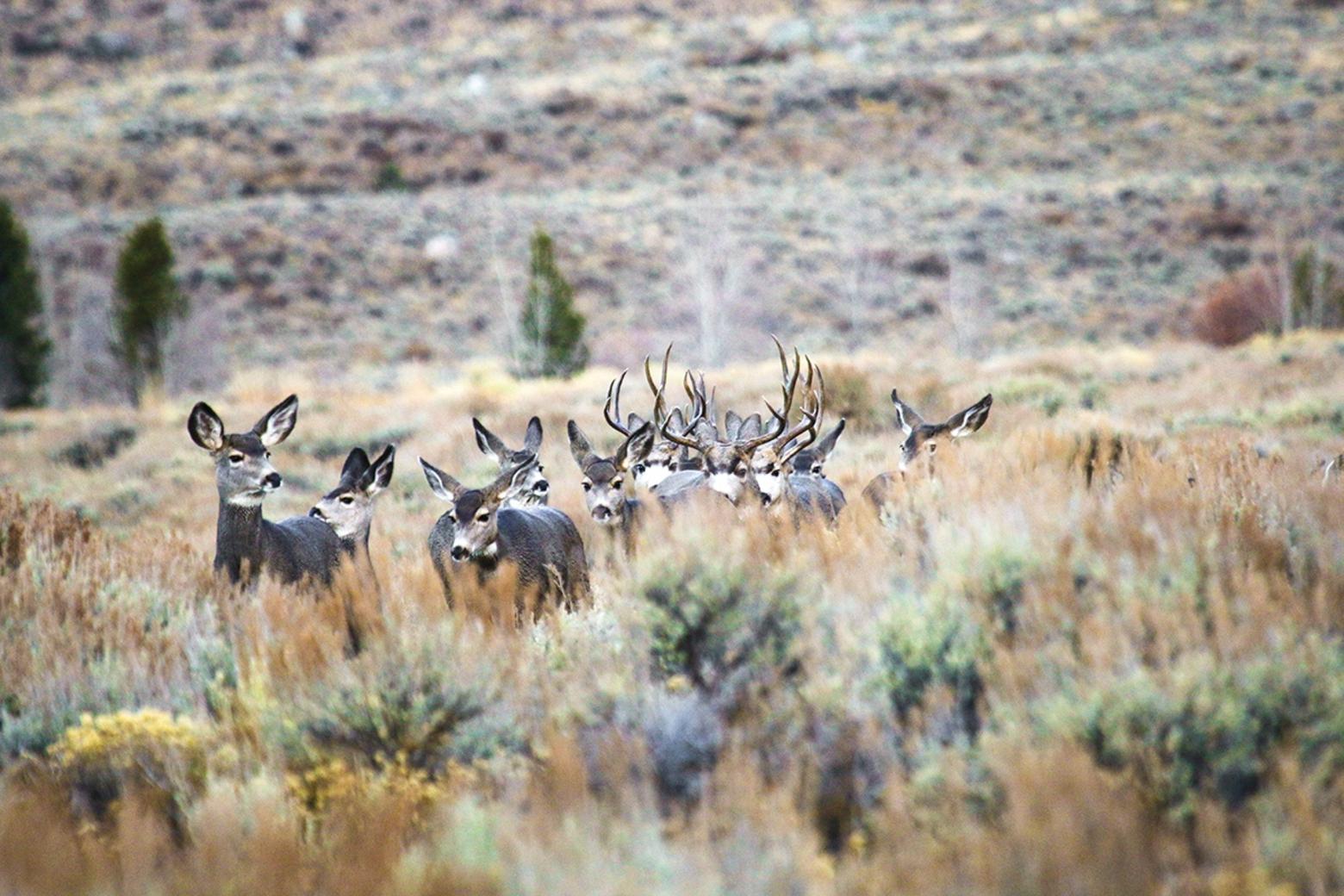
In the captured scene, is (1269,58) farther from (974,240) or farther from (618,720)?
(618,720)

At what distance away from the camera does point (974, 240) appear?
51094 mm

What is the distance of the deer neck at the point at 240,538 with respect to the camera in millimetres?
7281

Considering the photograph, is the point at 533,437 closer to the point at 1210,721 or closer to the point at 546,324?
the point at 1210,721

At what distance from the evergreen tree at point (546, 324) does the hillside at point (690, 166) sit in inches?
215

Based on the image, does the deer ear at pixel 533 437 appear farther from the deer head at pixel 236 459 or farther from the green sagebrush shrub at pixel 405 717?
the green sagebrush shrub at pixel 405 717

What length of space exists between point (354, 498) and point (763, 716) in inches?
193

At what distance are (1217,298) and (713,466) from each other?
3389 centimetres

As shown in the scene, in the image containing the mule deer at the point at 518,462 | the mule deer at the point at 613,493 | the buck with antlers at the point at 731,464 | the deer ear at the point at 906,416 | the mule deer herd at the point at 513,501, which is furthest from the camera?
the deer ear at the point at 906,416

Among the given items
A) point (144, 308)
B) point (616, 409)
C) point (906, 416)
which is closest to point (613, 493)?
point (616, 409)

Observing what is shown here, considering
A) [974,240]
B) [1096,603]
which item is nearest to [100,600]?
[1096,603]

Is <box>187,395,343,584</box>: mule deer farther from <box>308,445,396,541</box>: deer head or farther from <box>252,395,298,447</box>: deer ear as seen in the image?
<box>308,445,396,541</box>: deer head

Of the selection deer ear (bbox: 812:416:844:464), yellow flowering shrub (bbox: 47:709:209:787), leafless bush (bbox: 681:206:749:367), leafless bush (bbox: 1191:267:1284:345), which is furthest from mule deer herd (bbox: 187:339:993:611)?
leafless bush (bbox: 1191:267:1284:345)

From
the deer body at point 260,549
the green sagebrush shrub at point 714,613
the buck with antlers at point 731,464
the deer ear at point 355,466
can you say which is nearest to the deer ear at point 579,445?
the buck with antlers at point 731,464

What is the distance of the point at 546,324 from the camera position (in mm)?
28406
